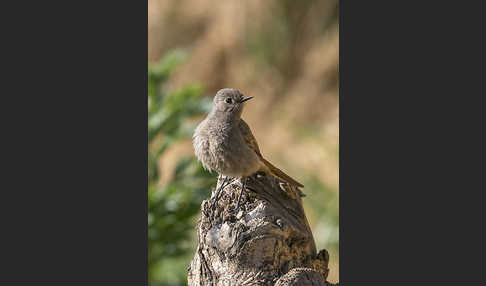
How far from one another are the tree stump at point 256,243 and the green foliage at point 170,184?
7.30 ft

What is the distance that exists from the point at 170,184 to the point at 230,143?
2.70 meters

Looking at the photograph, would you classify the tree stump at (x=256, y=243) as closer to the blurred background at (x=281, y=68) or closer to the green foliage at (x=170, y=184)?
the blurred background at (x=281, y=68)

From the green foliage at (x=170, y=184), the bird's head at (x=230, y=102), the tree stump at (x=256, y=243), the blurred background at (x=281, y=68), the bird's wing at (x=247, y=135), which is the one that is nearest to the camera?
the tree stump at (x=256, y=243)

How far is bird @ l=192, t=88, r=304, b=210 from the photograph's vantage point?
5.04 m

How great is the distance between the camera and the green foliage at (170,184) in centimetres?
752

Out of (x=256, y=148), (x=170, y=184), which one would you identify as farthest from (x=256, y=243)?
(x=170, y=184)

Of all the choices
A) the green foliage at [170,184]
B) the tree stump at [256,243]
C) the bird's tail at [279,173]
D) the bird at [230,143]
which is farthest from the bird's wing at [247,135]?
the green foliage at [170,184]

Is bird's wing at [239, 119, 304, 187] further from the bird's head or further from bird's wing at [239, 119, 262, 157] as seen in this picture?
the bird's head

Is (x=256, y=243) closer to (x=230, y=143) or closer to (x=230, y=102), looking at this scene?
(x=230, y=143)

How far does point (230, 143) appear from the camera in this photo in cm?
511

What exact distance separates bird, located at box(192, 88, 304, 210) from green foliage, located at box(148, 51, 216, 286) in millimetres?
2222

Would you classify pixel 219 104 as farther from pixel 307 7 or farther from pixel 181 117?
pixel 181 117

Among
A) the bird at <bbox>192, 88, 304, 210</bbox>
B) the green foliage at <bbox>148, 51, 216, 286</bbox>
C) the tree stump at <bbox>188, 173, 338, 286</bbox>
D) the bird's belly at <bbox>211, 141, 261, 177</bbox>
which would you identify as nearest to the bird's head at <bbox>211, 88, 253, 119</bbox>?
the bird at <bbox>192, 88, 304, 210</bbox>

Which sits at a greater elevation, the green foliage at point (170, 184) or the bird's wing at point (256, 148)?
the green foliage at point (170, 184)
